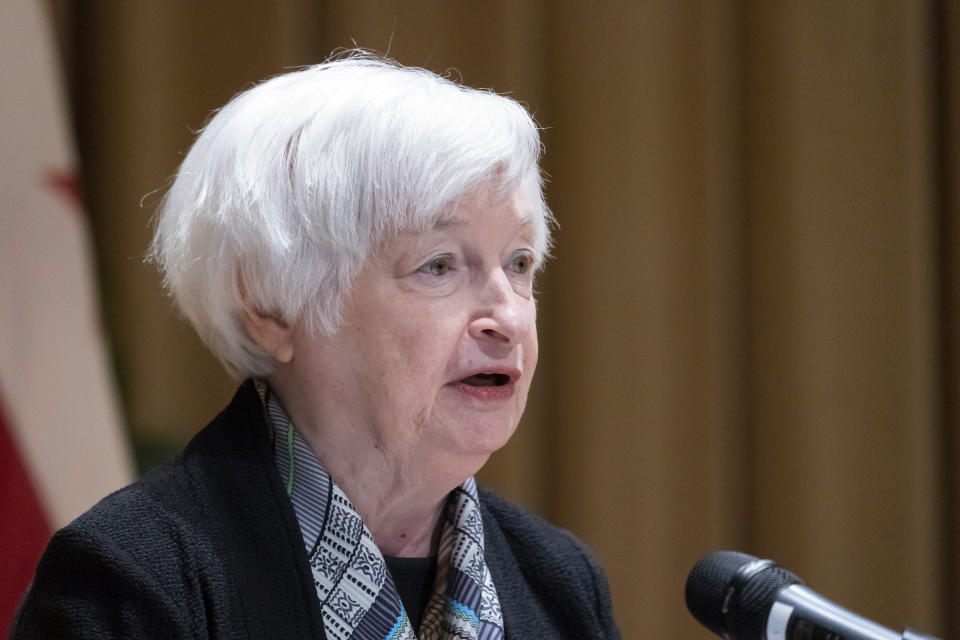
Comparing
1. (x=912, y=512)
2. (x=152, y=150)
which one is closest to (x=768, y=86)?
(x=912, y=512)

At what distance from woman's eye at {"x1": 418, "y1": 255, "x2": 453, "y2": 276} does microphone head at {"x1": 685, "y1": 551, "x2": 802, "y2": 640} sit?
0.49m

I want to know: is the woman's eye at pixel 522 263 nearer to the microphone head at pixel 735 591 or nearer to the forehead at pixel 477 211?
the forehead at pixel 477 211

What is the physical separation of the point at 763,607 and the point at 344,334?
619 millimetres

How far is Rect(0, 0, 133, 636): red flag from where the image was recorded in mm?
1903

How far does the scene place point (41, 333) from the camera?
1.96 meters

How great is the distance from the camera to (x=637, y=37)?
2582 millimetres

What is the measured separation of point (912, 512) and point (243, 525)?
2015 mm

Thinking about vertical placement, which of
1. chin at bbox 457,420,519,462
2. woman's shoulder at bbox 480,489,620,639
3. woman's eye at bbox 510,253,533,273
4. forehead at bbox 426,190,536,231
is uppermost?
forehead at bbox 426,190,536,231

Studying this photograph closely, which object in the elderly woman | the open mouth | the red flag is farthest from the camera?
the red flag

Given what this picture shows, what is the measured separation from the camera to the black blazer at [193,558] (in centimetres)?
111

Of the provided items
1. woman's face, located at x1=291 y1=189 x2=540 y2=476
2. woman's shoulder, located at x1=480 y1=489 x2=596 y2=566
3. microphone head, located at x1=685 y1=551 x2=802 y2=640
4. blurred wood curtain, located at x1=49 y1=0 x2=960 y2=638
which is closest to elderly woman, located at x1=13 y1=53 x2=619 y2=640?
woman's face, located at x1=291 y1=189 x2=540 y2=476

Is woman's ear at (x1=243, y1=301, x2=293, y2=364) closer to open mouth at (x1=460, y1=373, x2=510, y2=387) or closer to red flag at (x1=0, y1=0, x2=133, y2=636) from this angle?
open mouth at (x1=460, y1=373, x2=510, y2=387)

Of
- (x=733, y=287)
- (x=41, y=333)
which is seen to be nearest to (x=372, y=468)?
(x=41, y=333)

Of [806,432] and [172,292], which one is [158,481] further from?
[806,432]
